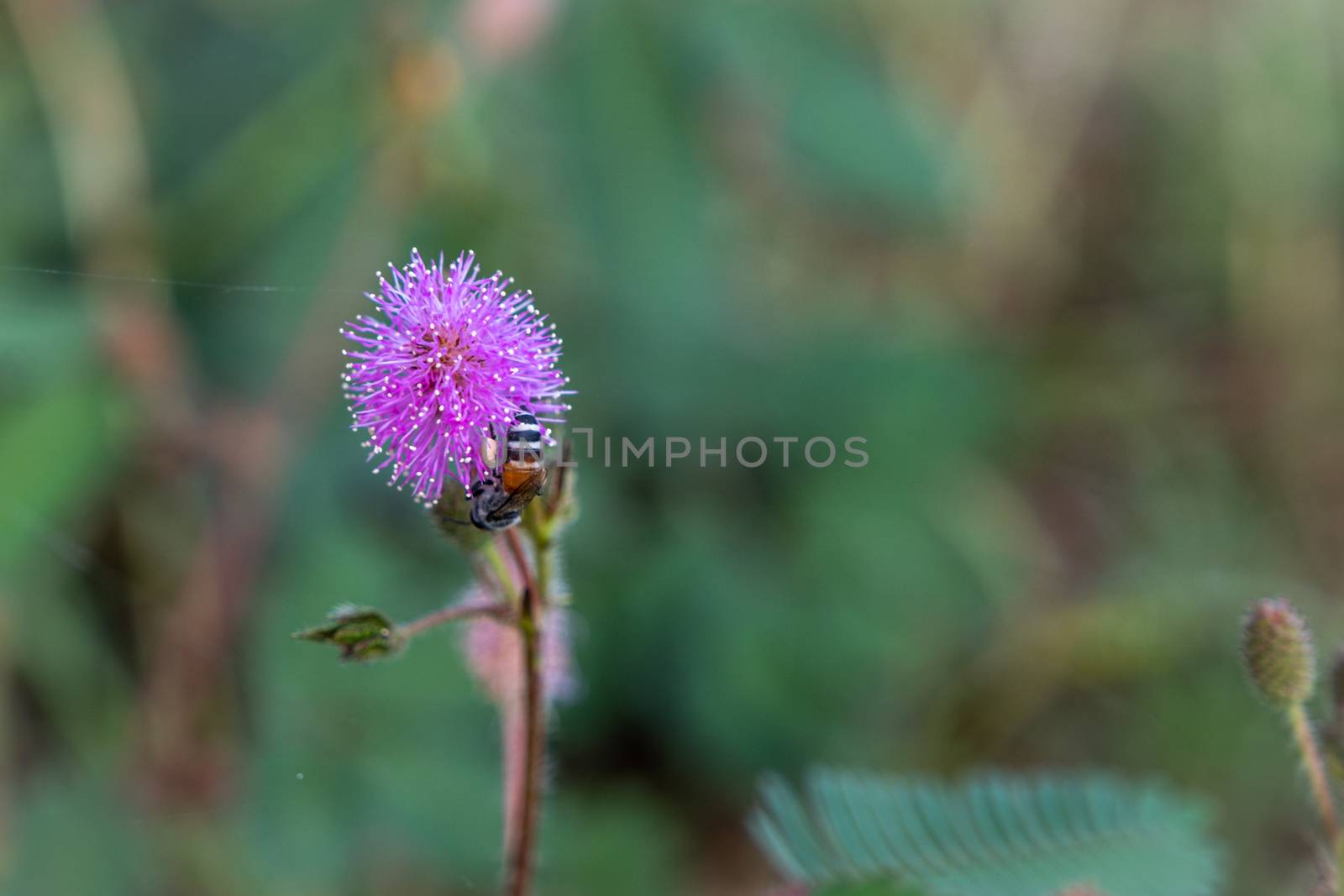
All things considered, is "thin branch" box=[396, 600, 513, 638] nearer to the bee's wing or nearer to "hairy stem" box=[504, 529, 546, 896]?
"hairy stem" box=[504, 529, 546, 896]

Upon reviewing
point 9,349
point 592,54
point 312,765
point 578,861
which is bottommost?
point 578,861

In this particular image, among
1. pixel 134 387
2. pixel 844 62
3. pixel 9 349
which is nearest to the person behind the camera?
pixel 9 349

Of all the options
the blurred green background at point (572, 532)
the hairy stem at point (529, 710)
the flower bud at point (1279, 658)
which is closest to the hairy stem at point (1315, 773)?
the flower bud at point (1279, 658)

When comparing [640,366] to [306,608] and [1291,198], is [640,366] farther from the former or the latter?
[1291,198]

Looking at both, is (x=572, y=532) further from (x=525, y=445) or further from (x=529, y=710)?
(x=525, y=445)

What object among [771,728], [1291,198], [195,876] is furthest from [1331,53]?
[195,876]
